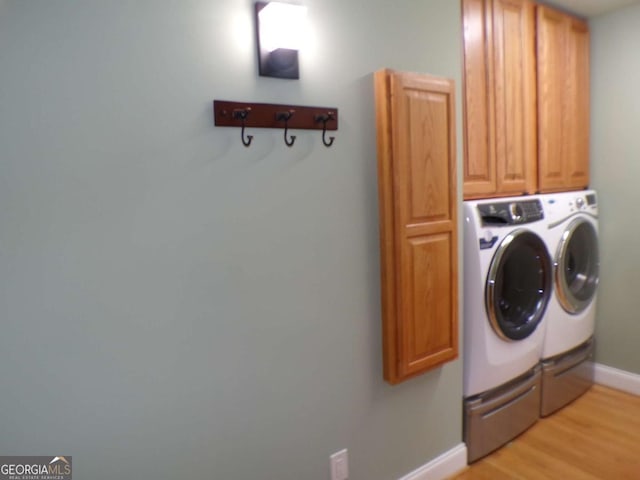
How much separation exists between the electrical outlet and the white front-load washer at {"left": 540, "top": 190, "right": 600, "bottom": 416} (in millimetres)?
1332

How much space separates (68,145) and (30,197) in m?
0.16

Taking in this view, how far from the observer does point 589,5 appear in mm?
2410

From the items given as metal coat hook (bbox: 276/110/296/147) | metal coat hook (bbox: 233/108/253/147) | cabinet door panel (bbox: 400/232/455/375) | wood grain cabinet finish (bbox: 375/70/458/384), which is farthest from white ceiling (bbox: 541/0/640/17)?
metal coat hook (bbox: 233/108/253/147)

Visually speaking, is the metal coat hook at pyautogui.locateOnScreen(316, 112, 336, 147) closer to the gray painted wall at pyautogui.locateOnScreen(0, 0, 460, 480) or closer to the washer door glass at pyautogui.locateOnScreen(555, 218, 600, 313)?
the gray painted wall at pyautogui.locateOnScreen(0, 0, 460, 480)

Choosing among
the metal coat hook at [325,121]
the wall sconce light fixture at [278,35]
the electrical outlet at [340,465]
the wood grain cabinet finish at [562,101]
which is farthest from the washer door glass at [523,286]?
the wall sconce light fixture at [278,35]

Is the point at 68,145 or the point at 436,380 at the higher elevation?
the point at 68,145

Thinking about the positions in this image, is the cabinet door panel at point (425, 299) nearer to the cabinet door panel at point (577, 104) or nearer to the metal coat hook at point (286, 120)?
the metal coat hook at point (286, 120)

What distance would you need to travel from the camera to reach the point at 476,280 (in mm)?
1912

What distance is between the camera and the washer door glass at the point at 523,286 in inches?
80.7

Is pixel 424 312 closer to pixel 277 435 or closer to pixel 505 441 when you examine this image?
pixel 277 435

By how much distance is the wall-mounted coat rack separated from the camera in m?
1.28

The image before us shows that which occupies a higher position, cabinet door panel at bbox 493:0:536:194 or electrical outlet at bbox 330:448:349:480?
cabinet door panel at bbox 493:0:536:194

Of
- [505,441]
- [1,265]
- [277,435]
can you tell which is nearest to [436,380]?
[505,441]

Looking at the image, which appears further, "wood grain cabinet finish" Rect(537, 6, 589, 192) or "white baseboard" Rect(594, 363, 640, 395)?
"white baseboard" Rect(594, 363, 640, 395)
